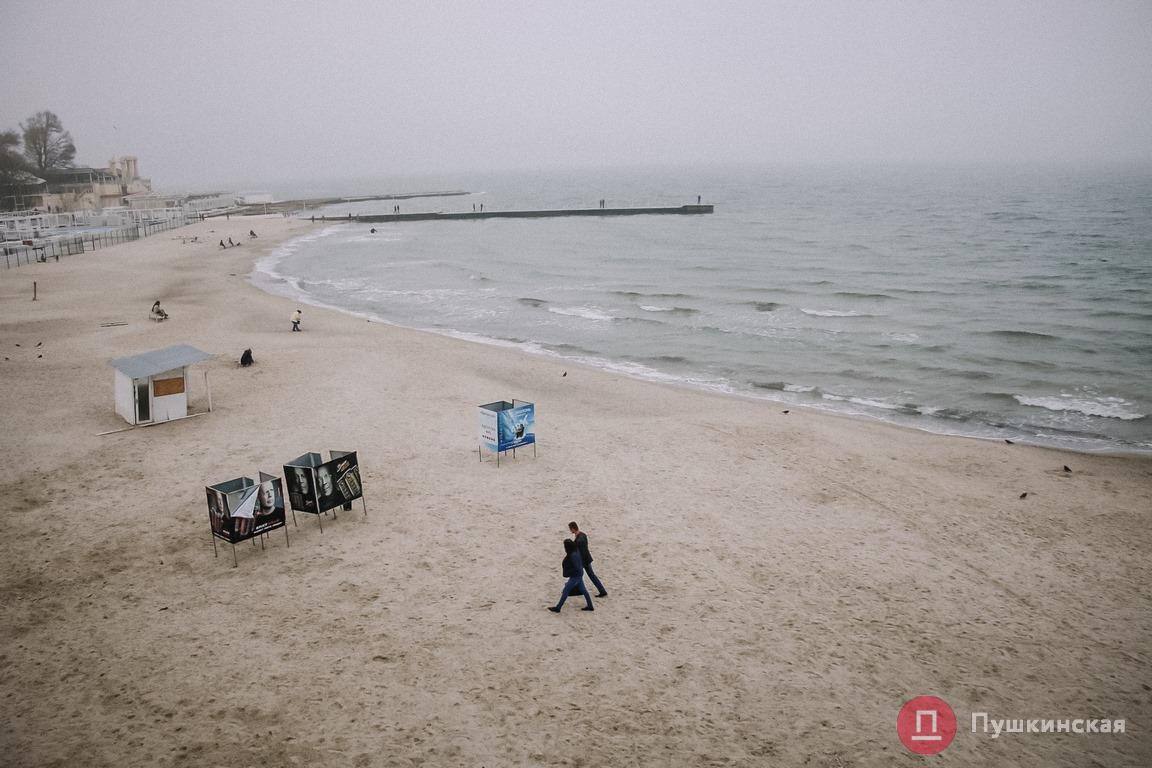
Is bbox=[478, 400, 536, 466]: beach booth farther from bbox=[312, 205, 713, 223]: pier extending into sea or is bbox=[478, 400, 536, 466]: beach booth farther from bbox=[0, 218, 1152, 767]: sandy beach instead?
bbox=[312, 205, 713, 223]: pier extending into sea

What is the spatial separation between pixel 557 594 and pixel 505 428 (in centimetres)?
548

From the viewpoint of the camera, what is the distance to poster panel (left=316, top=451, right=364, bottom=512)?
12.4m

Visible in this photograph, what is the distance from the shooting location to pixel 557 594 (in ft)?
35.0

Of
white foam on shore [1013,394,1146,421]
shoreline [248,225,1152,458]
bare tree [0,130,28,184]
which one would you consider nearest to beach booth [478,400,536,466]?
shoreline [248,225,1152,458]

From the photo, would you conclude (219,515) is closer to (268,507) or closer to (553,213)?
(268,507)

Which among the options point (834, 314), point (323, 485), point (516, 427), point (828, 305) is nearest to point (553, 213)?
point (828, 305)

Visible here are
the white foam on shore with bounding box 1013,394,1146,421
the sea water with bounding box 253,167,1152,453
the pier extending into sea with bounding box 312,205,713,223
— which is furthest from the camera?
the pier extending into sea with bounding box 312,205,713,223

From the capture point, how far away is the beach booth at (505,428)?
15406 mm

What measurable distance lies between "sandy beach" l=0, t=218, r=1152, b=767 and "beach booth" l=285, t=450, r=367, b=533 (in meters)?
0.47

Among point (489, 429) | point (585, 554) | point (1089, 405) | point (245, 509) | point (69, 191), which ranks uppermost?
point (69, 191)

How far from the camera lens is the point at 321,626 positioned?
962 centimetres

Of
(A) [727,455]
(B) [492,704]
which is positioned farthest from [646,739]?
(A) [727,455]

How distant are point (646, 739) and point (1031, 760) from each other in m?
4.44

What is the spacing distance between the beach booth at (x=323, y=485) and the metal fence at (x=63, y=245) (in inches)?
1759
